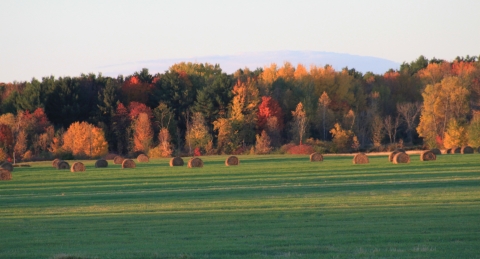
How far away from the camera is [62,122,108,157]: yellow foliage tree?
72.5 m

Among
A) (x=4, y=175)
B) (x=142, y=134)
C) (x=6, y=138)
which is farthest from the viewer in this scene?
(x=142, y=134)

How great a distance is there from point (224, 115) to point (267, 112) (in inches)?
203

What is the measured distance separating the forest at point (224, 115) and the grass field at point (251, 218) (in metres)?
41.2

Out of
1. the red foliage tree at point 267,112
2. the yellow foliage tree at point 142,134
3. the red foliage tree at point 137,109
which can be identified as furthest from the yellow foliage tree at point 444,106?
the red foliage tree at point 137,109

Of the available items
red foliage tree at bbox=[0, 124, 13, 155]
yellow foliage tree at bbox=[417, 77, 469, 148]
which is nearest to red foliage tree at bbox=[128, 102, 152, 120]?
red foliage tree at bbox=[0, 124, 13, 155]

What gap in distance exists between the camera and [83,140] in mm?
72562

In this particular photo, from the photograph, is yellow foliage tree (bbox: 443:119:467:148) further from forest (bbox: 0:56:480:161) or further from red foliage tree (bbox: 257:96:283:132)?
red foliage tree (bbox: 257:96:283:132)

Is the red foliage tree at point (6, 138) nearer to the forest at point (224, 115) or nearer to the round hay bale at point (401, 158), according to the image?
the forest at point (224, 115)

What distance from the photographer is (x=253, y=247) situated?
42.7 feet

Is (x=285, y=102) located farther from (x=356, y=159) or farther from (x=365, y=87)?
(x=356, y=159)

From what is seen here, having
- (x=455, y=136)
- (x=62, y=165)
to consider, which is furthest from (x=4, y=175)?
(x=455, y=136)

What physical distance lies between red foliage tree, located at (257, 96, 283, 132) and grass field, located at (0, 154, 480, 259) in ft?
158

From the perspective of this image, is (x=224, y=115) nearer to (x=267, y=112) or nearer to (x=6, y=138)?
(x=267, y=112)

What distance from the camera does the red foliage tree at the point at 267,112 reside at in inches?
3228
